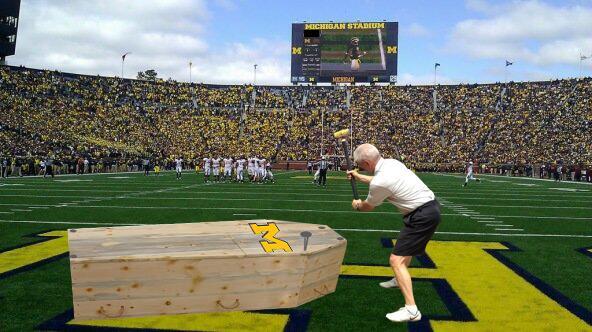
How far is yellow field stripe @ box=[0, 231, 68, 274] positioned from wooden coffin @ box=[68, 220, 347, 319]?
1.97m

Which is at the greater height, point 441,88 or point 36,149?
point 441,88

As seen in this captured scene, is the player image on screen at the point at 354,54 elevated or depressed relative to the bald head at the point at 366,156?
elevated

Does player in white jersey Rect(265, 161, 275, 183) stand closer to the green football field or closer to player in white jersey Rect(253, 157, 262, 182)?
player in white jersey Rect(253, 157, 262, 182)

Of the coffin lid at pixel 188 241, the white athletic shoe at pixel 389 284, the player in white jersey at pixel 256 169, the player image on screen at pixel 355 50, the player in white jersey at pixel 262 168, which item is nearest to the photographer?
the coffin lid at pixel 188 241

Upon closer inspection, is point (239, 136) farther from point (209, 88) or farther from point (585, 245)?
point (585, 245)

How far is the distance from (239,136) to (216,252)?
166 ft

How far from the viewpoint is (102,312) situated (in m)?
4.16

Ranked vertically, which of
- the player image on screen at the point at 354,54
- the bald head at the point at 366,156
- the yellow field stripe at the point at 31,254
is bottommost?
the yellow field stripe at the point at 31,254

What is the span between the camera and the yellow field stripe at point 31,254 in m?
6.30

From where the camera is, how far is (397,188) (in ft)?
14.7

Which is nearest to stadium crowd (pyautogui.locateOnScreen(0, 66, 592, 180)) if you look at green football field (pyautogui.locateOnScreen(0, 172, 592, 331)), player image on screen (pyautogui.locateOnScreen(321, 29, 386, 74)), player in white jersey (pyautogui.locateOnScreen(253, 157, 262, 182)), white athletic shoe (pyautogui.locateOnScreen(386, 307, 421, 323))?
player image on screen (pyautogui.locateOnScreen(321, 29, 386, 74))

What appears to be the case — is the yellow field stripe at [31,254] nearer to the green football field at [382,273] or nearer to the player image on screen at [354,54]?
the green football field at [382,273]

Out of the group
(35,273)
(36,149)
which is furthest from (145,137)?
(35,273)

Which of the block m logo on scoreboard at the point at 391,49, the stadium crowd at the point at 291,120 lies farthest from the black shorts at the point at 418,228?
the block m logo on scoreboard at the point at 391,49
